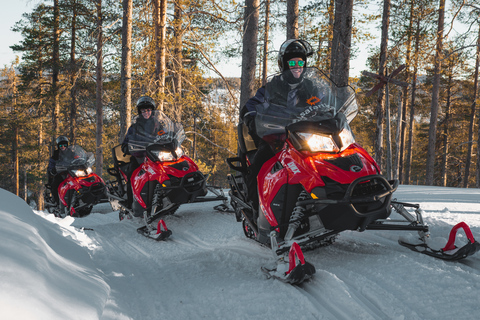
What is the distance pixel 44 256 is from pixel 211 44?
9821 mm

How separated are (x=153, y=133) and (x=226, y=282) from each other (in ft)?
11.0

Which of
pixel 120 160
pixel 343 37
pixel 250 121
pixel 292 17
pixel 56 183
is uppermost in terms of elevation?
pixel 292 17

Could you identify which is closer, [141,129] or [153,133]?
[153,133]

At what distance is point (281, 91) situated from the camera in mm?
3137

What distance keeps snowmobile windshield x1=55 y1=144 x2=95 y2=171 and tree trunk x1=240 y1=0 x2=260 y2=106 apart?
4.39 meters

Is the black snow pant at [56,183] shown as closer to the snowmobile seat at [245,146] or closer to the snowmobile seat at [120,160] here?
the snowmobile seat at [120,160]

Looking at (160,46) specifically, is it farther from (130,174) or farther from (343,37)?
(130,174)

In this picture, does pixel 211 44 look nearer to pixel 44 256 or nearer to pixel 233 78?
pixel 233 78

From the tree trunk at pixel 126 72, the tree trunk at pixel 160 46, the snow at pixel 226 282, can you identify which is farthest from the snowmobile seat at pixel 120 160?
the tree trunk at pixel 160 46

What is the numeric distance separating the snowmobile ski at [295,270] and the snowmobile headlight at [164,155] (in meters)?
3.11

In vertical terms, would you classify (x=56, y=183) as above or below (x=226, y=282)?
below

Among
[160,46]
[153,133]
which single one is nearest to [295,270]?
[153,133]

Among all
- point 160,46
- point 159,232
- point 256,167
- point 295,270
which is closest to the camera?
point 295,270

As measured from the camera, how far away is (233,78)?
12344 mm
